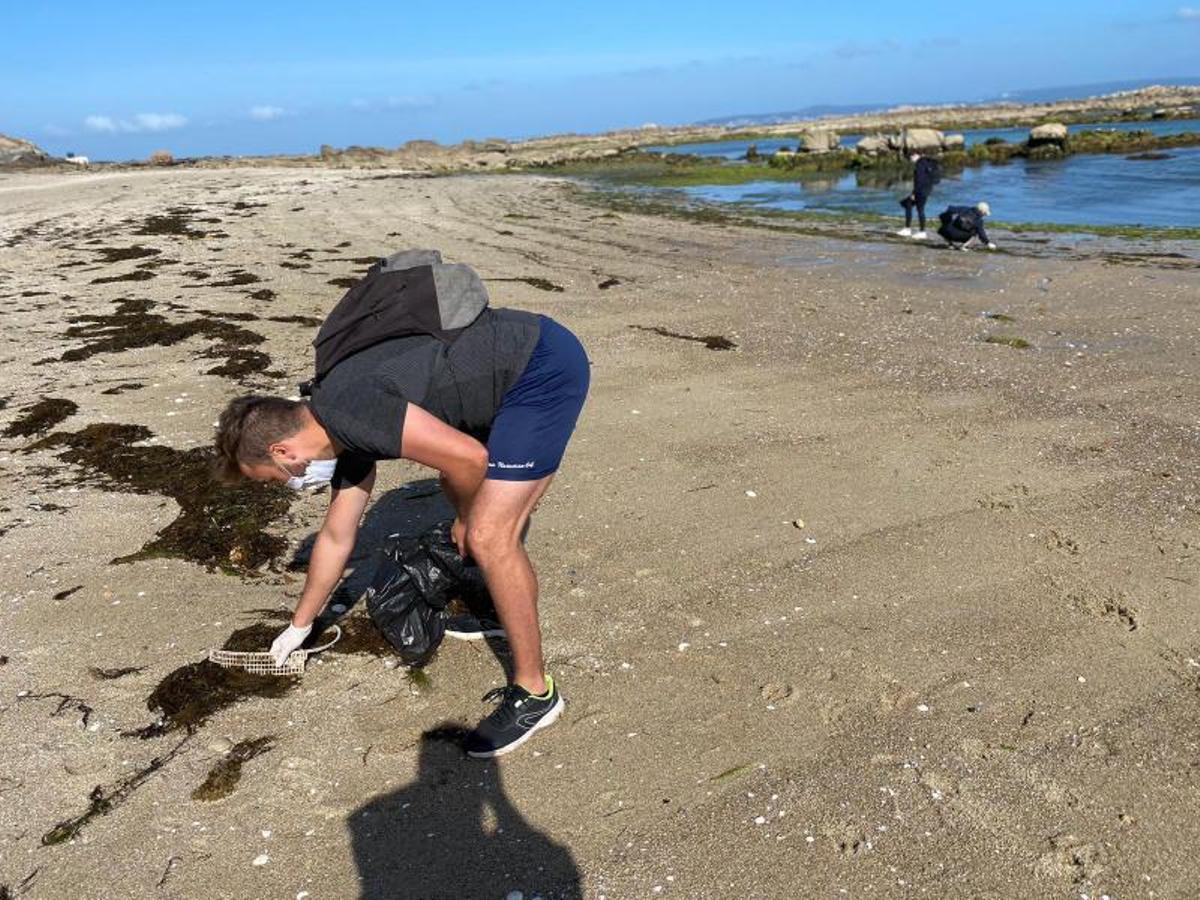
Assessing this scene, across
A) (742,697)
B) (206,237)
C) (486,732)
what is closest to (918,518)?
(742,697)

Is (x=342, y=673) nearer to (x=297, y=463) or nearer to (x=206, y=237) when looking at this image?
(x=297, y=463)

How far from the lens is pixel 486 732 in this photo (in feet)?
11.6

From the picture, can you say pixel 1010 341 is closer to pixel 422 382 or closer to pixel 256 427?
pixel 422 382

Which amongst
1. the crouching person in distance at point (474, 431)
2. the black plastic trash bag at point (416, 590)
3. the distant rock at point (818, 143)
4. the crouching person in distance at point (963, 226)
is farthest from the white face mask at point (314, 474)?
the distant rock at point (818, 143)

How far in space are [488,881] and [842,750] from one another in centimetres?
145

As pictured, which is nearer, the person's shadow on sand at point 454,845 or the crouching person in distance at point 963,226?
the person's shadow on sand at point 454,845

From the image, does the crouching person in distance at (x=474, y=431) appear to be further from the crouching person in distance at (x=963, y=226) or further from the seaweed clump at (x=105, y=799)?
the crouching person in distance at (x=963, y=226)

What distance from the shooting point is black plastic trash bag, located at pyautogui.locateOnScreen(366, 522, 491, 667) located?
4059mm

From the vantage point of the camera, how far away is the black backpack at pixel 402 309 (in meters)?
3.13

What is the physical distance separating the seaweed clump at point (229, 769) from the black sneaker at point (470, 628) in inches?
39.2

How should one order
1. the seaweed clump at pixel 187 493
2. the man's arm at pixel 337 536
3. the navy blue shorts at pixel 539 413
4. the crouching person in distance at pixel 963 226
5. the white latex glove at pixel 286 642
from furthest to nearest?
the crouching person in distance at pixel 963 226, the seaweed clump at pixel 187 493, the white latex glove at pixel 286 642, the man's arm at pixel 337 536, the navy blue shorts at pixel 539 413

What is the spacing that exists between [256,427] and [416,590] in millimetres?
1285

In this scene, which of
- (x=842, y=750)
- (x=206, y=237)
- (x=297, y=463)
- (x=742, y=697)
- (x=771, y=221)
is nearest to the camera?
(x=297, y=463)

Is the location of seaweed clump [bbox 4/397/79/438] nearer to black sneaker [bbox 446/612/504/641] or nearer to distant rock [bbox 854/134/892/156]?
black sneaker [bbox 446/612/504/641]
